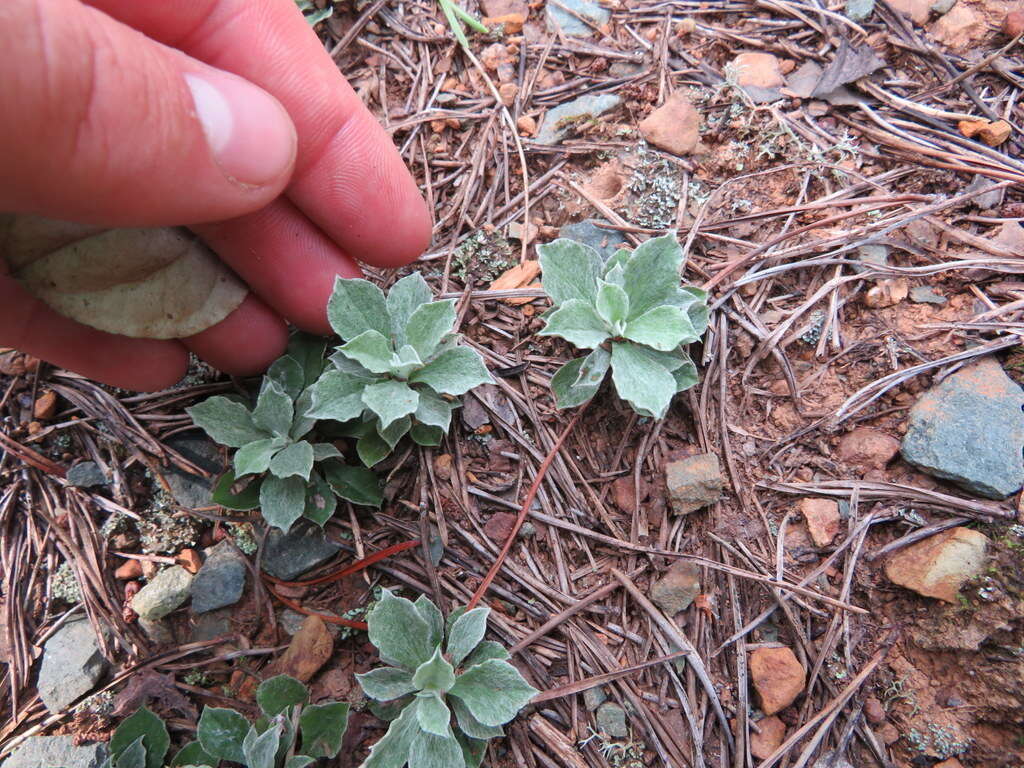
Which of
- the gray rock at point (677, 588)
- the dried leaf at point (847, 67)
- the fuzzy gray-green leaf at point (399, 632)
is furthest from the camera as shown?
the dried leaf at point (847, 67)

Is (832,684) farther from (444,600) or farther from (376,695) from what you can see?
(376,695)

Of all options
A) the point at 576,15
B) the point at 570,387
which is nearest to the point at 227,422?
the point at 570,387

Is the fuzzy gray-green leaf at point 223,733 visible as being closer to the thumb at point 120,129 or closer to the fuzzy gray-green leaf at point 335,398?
the fuzzy gray-green leaf at point 335,398

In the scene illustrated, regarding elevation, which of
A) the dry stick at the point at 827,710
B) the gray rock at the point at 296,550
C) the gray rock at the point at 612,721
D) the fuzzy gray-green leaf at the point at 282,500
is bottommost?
the dry stick at the point at 827,710

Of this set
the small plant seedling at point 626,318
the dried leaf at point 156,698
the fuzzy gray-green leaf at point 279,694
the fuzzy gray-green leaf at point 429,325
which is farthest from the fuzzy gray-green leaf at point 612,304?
the dried leaf at point 156,698

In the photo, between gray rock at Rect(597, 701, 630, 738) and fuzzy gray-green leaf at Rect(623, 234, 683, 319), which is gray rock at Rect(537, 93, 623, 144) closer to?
fuzzy gray-green leaf at Rect(623, 234, 683, 319)

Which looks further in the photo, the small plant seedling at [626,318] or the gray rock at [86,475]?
the gray rock at [86,475]

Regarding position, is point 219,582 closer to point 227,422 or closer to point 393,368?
point 227,422

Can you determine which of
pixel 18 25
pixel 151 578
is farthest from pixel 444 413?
pixel 18 25
